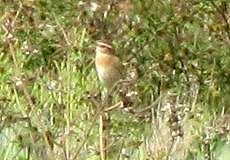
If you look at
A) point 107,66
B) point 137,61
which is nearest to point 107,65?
point 107,66

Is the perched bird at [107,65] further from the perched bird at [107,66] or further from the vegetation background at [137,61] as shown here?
the vegetation background at [137,61]

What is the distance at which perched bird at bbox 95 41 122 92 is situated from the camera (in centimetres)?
612

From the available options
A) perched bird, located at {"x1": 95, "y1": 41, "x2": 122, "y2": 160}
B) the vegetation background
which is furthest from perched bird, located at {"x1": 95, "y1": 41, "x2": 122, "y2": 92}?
the vegetation background

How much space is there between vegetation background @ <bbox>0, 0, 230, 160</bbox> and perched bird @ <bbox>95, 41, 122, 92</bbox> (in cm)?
11

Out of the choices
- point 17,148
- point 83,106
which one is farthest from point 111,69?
point 17,148

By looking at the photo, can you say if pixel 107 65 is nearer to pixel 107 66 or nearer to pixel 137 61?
pixel 107 66

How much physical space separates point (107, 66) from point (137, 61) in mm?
918

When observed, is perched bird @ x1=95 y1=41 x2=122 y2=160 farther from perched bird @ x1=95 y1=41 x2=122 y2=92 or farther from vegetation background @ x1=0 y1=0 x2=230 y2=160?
vegetation background @ x1=0 y1=0 x2=230 y2=160

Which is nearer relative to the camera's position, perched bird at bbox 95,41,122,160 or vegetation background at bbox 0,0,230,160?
vegetation background at bbox 0,0,230,160

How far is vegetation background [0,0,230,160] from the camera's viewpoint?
214 inches

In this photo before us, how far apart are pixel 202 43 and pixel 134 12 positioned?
1.75 ft

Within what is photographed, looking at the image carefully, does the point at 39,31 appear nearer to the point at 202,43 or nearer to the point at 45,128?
the point at 202,43

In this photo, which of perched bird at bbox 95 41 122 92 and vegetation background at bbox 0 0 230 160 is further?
perched bird at bbox 95 41 122 92

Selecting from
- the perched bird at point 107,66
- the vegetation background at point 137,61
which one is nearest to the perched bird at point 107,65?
the perched bird at point 107,66
